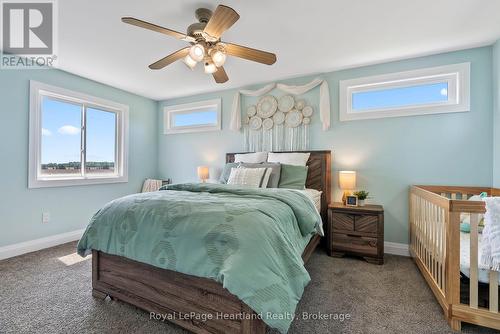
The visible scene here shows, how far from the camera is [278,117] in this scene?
3.54 meters

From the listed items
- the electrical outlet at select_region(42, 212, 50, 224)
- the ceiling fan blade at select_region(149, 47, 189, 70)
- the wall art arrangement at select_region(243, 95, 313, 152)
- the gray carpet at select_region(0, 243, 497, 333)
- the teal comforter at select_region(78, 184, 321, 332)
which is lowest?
the gray carpet at select_region(0, 243, 497, 333)

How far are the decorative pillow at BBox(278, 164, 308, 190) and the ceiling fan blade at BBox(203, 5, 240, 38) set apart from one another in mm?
1719

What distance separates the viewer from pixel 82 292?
194cm

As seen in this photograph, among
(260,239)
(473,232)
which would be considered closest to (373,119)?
(473,232)

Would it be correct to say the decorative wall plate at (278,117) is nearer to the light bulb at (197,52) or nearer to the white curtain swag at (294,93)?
the white curtain swag at (294,93)

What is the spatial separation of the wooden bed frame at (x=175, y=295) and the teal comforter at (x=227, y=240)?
0.12 m

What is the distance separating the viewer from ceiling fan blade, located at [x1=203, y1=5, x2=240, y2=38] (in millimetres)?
1575

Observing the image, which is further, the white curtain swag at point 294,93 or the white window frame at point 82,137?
the white curtain swag at point 294,93

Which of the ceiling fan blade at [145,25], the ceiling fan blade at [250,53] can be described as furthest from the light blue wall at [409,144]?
the ceiling fan blade at [145,25]

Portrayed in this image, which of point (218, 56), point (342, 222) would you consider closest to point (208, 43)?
point (218, 56)

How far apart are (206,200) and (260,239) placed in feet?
2.01

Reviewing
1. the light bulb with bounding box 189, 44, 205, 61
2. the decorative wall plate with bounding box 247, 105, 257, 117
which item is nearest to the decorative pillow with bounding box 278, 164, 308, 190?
the decorative wall plate with bounding box 247, 105, 257, 117

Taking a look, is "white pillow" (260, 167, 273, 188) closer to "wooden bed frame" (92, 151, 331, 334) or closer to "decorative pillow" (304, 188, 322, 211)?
"decorative pillow" (304, 188, 322, 211)

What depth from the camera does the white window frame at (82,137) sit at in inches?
116
